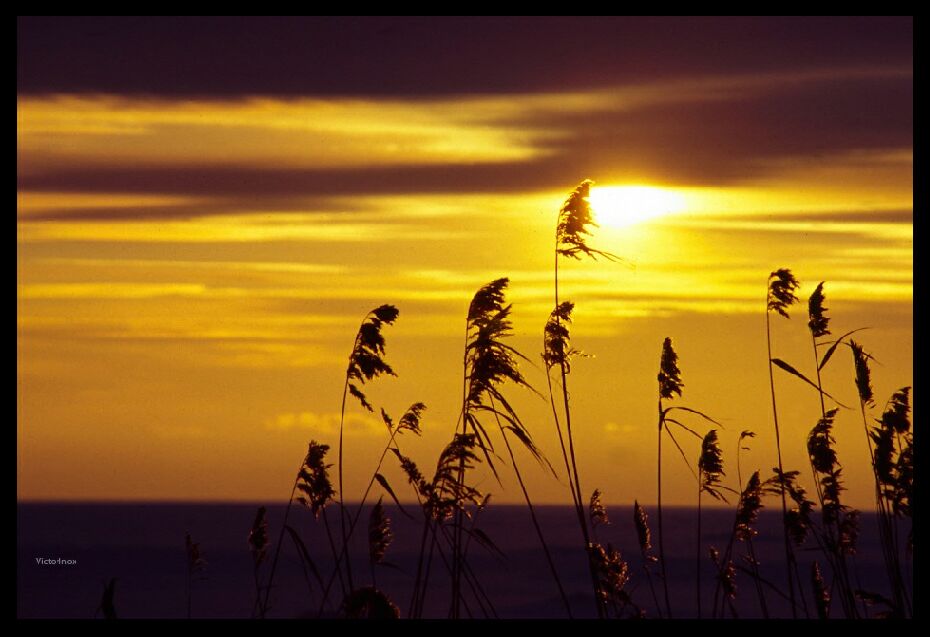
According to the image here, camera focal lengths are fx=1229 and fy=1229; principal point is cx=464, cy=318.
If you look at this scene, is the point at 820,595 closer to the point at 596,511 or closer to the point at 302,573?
the point at 596,511

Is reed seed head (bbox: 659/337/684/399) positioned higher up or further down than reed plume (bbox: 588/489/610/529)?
higher up

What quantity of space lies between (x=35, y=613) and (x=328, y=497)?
2294 inches

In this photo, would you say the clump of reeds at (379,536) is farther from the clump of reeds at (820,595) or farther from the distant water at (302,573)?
the clump of reeds at (820,595)

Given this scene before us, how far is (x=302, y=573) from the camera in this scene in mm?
87812

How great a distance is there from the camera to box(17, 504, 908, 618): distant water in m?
58.6

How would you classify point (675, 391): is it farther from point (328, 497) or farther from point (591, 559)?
point (328, 497)

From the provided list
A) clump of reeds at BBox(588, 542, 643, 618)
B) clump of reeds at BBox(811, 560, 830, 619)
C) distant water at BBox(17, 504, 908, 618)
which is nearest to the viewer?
clump of reeds at BBox(588, 542, 643, 618)

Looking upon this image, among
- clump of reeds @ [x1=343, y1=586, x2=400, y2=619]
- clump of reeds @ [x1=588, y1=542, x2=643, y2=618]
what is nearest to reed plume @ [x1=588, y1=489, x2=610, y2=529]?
clump of reeds @ [x1=588, y1=542, x2=643, y2=618]

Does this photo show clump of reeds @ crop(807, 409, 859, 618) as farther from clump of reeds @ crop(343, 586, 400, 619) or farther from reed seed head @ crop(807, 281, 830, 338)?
clump of reeds @ crop(343, 586, 400, 619)

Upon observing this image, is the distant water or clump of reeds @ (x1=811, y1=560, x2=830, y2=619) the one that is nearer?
clump of reeds @ (x1=811, y1=560, x2=830, y2=619)

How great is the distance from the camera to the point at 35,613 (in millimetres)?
60438

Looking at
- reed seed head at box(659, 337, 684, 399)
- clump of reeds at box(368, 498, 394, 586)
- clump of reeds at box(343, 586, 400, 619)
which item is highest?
reed seed head at box(659, 337, 684, 399)

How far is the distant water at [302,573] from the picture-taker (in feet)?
192
